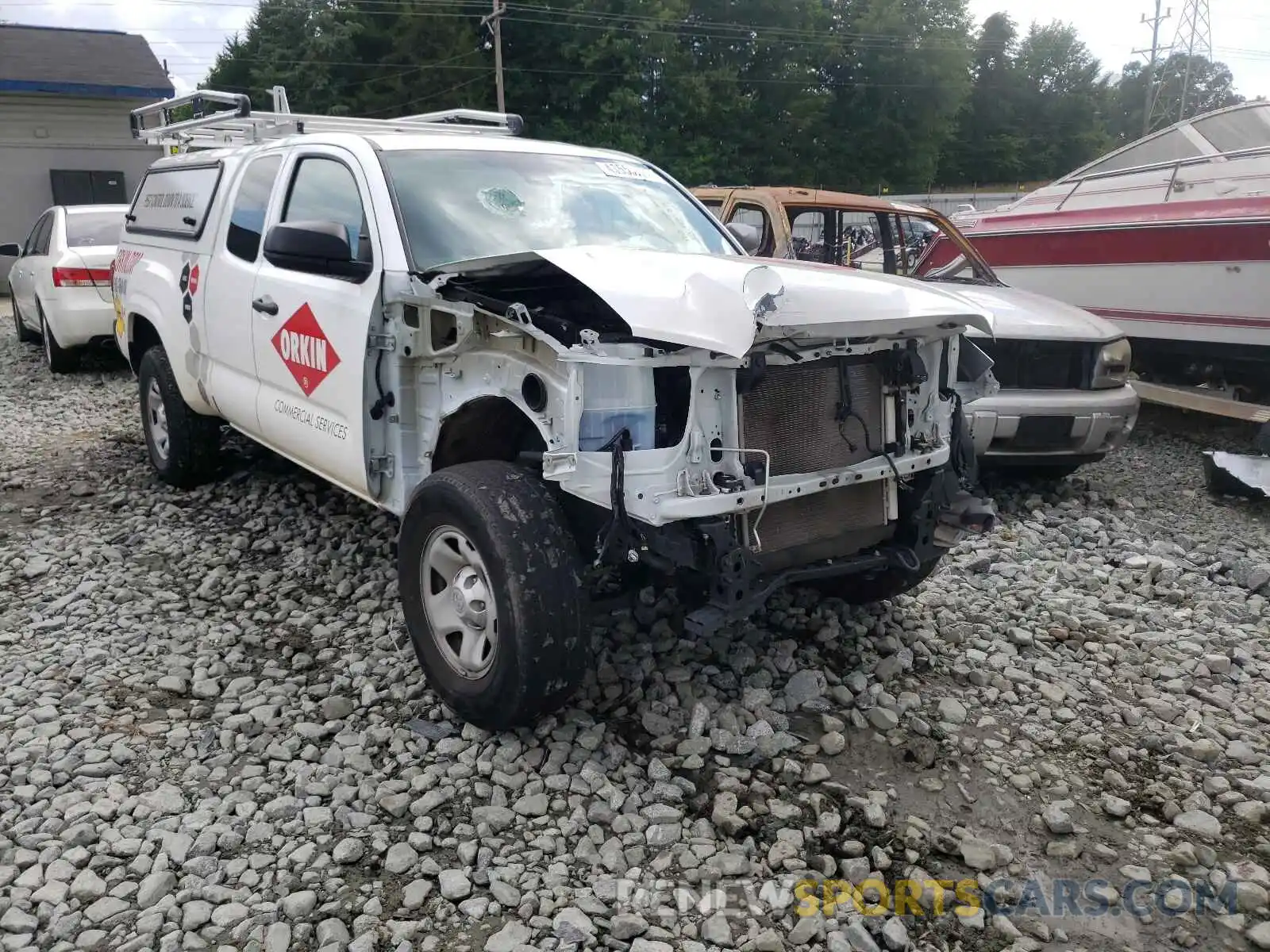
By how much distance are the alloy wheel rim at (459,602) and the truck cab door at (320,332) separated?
0.62m

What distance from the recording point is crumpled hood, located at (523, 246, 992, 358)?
2.77 meters

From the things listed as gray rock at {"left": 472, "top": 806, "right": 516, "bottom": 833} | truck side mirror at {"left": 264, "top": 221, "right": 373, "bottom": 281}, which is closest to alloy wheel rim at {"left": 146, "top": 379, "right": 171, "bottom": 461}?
truck side mirror at {"left": 264, "top": 221, "right": 373, "bottom": 281}

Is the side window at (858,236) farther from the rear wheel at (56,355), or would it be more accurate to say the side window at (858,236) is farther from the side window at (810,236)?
the rear wheel at (56,355)

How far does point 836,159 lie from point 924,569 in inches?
1662

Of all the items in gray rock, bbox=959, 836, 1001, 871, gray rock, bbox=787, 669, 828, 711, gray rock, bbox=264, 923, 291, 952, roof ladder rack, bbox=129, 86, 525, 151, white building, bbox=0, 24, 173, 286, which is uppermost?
white building, bbox=0, 24, 173, 286

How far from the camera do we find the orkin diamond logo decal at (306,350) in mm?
3982

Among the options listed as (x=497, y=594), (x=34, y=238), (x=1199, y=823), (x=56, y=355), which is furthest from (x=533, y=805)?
(x=34, y=238)

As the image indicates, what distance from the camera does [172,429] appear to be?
565cm

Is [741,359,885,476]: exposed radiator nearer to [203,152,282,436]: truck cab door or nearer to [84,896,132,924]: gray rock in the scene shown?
[84,896,132,924]: gray rock

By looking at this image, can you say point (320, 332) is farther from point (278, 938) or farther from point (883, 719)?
point (883, 719)

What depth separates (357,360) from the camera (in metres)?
3.76

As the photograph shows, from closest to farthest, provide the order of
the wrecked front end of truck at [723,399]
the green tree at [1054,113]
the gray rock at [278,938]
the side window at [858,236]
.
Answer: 1. the gray rock at [278,938]
2. the wrecked front end of truck at [723,399]
3. the side window at [858,236]
4. the green tree at [1054,113]

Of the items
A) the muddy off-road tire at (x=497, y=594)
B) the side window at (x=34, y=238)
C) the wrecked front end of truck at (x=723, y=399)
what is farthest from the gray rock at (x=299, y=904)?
the side window at (x=34, y=238)

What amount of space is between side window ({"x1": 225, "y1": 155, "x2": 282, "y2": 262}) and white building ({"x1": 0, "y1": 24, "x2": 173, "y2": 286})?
53.3 feet
